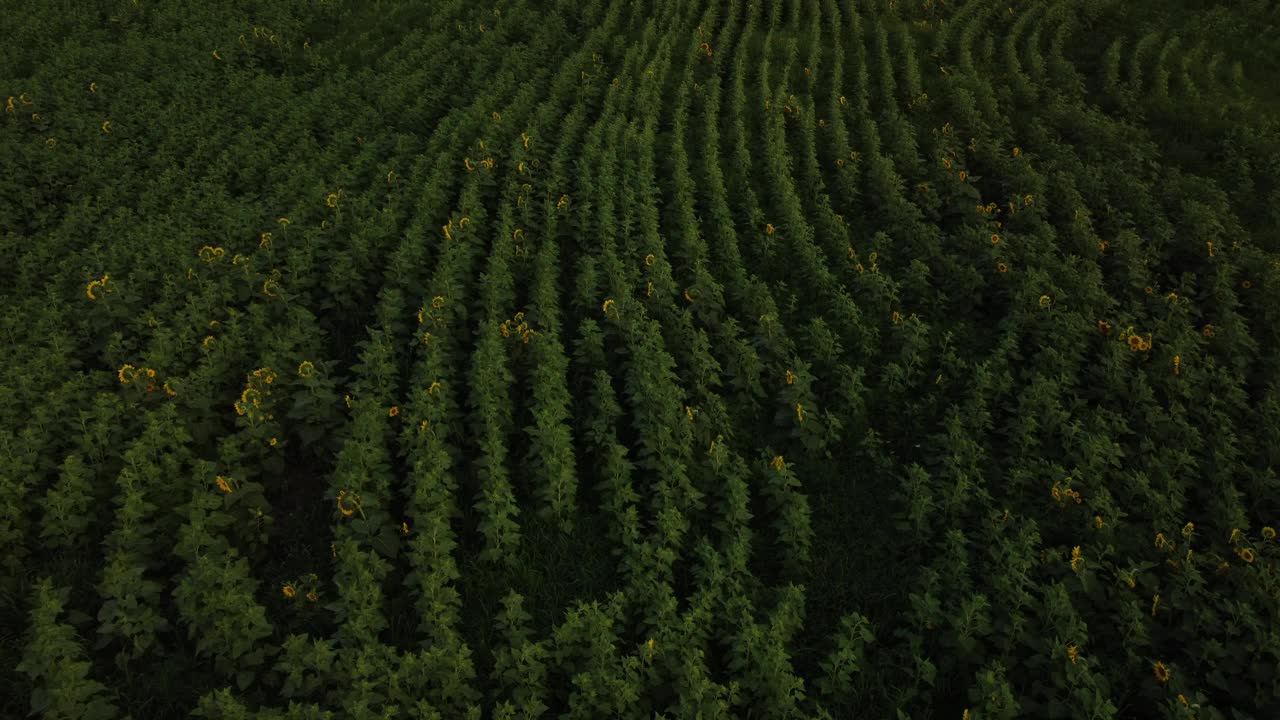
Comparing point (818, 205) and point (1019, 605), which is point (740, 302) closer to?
point (818, 205)

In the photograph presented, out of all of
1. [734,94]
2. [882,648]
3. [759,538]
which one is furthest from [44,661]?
[734,94]

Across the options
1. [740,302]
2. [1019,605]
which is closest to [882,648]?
[1019,605]

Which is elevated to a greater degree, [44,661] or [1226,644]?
[44,661]

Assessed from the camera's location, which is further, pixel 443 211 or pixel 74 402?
pixel 443 211

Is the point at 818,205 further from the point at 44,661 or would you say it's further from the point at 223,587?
the point at 44,661

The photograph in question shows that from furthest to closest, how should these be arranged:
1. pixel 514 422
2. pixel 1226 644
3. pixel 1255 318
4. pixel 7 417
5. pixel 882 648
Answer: pixel 1255 318 < pixel 514 422 < pixel 7 417 < pixel 882 648 < pixel 1226 644

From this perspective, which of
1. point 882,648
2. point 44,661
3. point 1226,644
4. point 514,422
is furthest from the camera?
point 514,422
